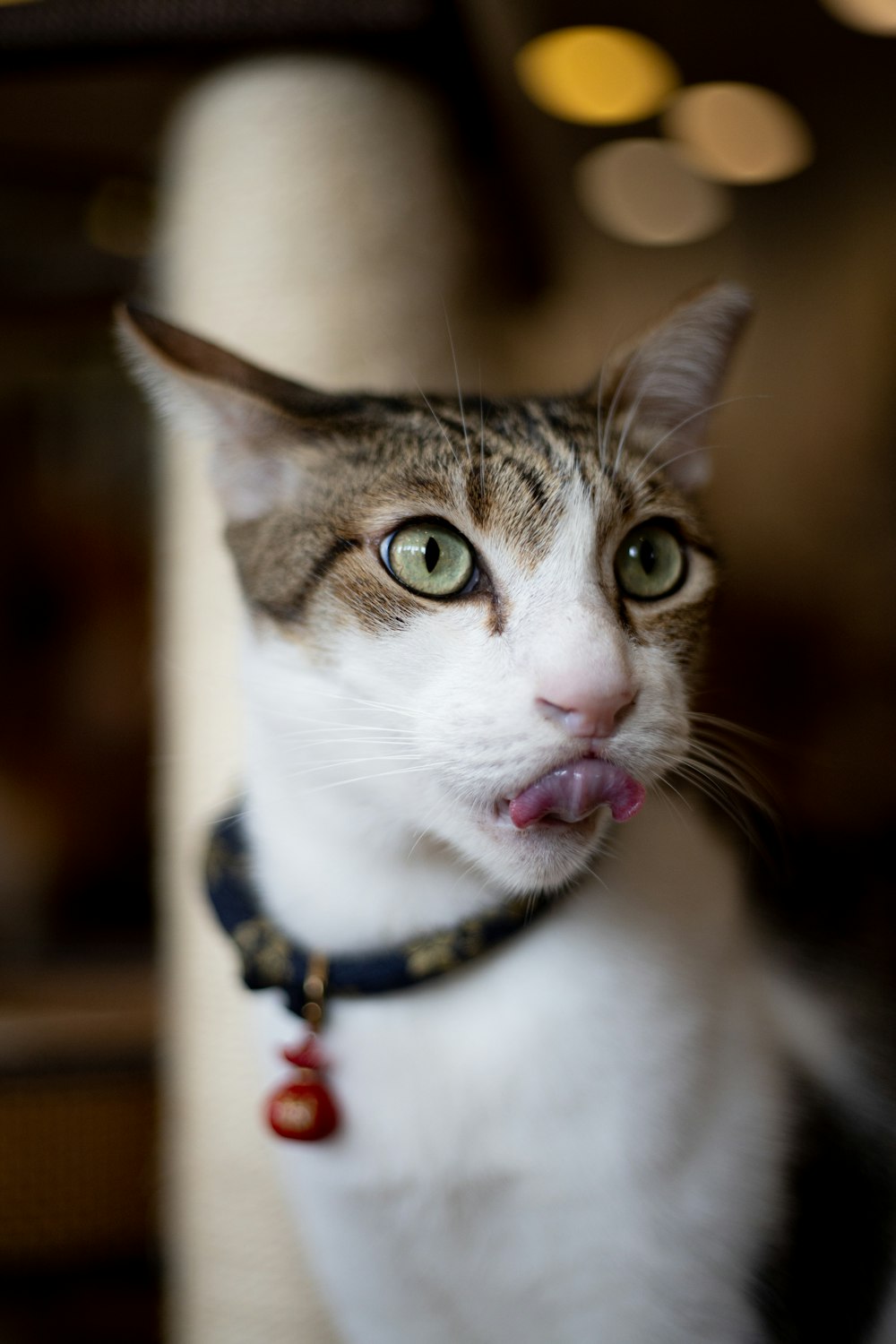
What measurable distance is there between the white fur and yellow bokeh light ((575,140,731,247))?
40.2 inches

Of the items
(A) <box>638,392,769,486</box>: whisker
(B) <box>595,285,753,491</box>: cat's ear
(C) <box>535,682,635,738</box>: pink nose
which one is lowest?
(C) <box>535,682,635,738</box>: pink nose

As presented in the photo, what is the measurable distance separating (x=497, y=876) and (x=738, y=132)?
119 centimetres

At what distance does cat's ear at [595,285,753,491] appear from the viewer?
0.62 meters

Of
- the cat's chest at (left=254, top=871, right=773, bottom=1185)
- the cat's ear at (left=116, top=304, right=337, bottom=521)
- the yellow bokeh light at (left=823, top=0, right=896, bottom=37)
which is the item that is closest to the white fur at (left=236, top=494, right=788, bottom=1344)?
the cat's chest at (left=254, top=871, right=773, bottom=1185)

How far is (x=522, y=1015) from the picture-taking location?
2.03 feet

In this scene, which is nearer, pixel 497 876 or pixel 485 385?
pixel 497 876

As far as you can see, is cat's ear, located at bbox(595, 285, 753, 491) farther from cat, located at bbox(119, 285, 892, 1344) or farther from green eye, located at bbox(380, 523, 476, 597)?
green eye, located at bbox(380, 523, 476, 597)

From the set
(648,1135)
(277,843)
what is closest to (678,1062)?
(648,1135)

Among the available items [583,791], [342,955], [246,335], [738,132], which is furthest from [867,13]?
[342,955]

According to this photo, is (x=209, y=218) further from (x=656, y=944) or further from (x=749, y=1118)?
(x=749, y=1118)

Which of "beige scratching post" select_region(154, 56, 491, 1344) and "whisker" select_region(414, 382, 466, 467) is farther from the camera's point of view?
"beige scratching post" select_region(154, 56, 491, 1344)

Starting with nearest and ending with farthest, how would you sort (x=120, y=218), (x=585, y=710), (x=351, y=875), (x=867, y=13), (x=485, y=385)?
(x=585, y=710), (x=351, y=875), (x=867, y=13), (x=485, y=385), (x=120, y=218)

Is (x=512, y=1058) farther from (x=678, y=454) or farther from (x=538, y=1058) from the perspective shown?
(x=678, y=454)

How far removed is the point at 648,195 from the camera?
Result: 1.45 metres
